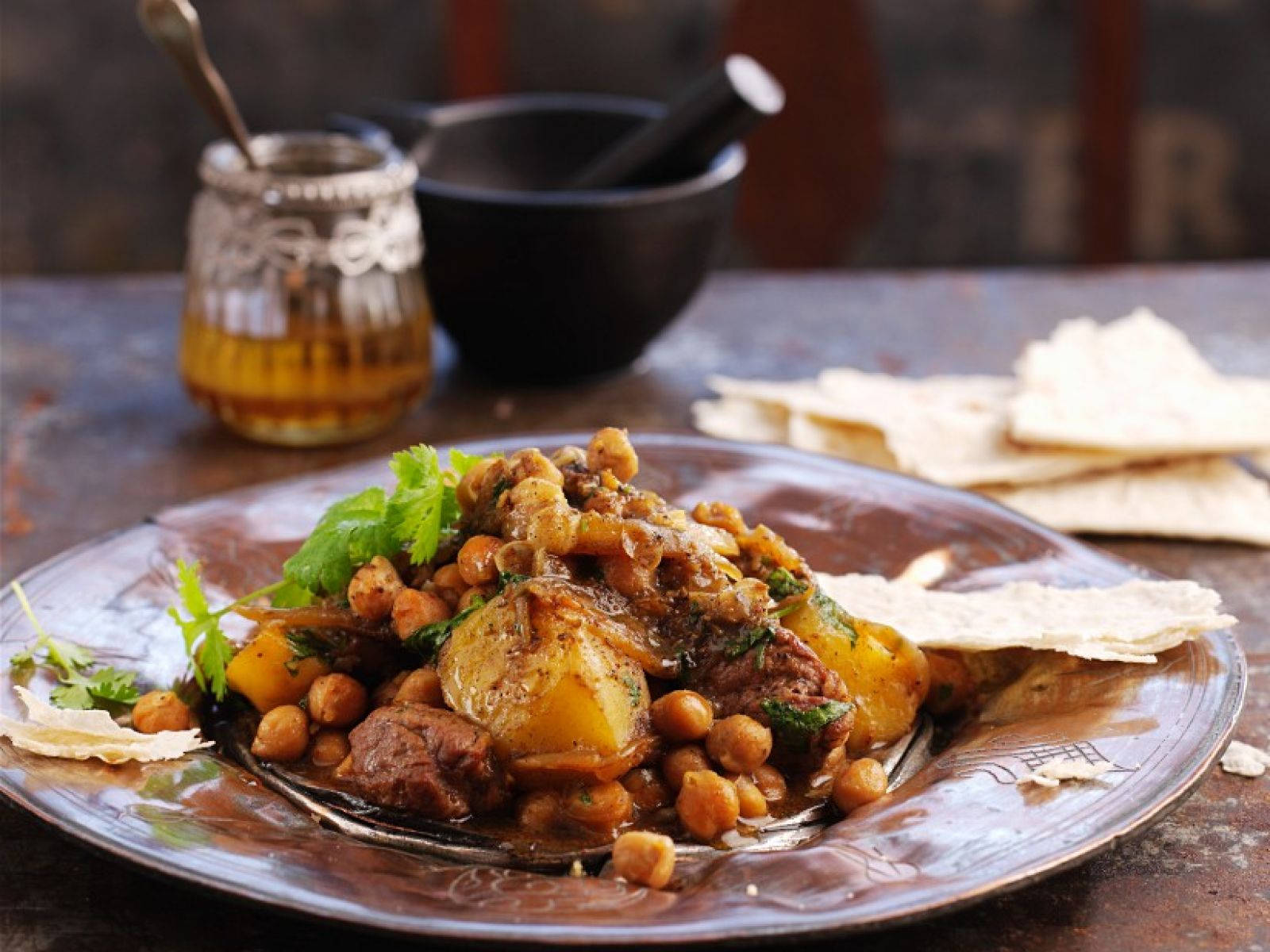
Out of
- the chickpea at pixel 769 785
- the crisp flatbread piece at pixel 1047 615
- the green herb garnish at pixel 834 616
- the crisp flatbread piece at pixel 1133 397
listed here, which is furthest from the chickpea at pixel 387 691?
the crisp flatbread piece at pixel 1133 397

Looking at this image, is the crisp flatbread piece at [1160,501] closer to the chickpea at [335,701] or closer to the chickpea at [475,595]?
the chickpea at [475,595]

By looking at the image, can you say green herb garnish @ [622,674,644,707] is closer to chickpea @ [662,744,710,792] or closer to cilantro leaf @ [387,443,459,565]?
chickpea @ [662,744,710,792]

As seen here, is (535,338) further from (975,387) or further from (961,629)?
(961,629)

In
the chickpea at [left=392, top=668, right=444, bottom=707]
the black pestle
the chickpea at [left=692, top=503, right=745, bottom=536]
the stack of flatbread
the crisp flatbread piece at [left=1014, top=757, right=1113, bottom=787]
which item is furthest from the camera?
the black pestle

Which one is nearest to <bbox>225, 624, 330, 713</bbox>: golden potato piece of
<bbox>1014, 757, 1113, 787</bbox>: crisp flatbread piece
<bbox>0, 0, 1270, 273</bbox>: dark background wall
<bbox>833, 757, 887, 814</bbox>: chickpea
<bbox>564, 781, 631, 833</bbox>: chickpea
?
<bbox>564, 781, 631, 833</bbox>: chickpea

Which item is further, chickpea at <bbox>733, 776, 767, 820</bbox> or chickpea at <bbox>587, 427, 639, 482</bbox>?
chickpea at <bbox>587, 427, 639, 482</bbox>

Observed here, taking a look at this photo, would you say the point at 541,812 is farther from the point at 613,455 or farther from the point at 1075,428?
the point at 1075,428

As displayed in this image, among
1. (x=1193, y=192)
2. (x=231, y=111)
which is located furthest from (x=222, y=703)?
(x=1193, y=192)
